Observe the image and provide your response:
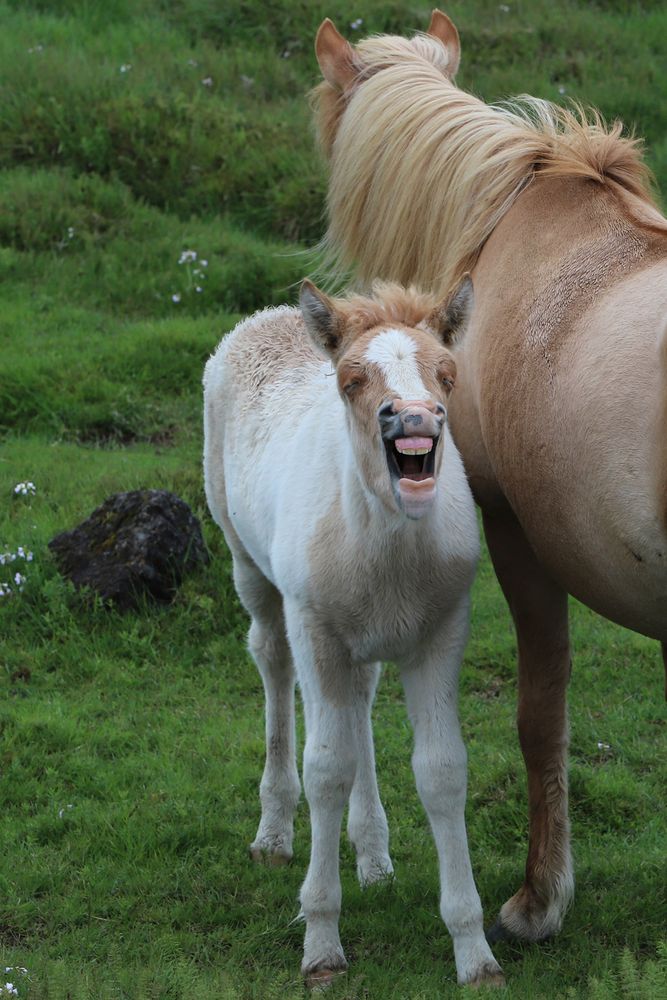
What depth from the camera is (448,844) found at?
12.8ft

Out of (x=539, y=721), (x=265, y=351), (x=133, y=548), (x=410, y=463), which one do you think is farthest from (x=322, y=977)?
(x=133, y=548)

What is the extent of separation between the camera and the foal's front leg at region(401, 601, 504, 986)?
152 inches

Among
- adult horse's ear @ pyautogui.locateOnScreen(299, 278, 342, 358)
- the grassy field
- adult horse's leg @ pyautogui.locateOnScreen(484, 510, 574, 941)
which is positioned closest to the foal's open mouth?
adult horse's ear @ pyautogui.locateOnScreen(299, 278, 342, 358)

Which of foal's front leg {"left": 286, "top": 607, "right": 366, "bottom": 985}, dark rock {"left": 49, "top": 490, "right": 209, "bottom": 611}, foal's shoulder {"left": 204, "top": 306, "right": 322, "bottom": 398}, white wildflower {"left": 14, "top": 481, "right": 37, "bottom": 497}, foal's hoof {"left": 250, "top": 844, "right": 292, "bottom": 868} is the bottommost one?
white wildflower {"left": 14, "top": 481, "right": 37, "bottom": 497}

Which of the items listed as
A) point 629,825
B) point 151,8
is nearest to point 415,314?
point 629,825

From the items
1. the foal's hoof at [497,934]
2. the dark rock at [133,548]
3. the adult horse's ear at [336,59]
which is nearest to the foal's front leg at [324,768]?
the foal's hoof at [497,934]

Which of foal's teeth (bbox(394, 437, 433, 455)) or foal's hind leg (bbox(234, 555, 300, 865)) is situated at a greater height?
foal's teeth (bbox(394, 437, 433, 455))

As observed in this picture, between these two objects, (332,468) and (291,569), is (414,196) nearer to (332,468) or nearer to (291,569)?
(332,468)

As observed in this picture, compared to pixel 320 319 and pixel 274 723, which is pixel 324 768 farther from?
pixel 320 319

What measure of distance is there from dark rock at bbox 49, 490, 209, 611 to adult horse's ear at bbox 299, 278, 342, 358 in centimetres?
291

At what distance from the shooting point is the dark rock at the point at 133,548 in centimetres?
636

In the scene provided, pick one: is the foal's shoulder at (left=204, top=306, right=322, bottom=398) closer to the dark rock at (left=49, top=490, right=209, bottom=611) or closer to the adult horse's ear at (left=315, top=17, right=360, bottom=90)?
the adult horse's ear at (left=315, top=17, right=360, bottom=90)

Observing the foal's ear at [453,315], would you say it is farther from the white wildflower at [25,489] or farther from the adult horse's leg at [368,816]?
the white wildflower at [25,489]

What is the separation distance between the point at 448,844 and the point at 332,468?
1.15 m
